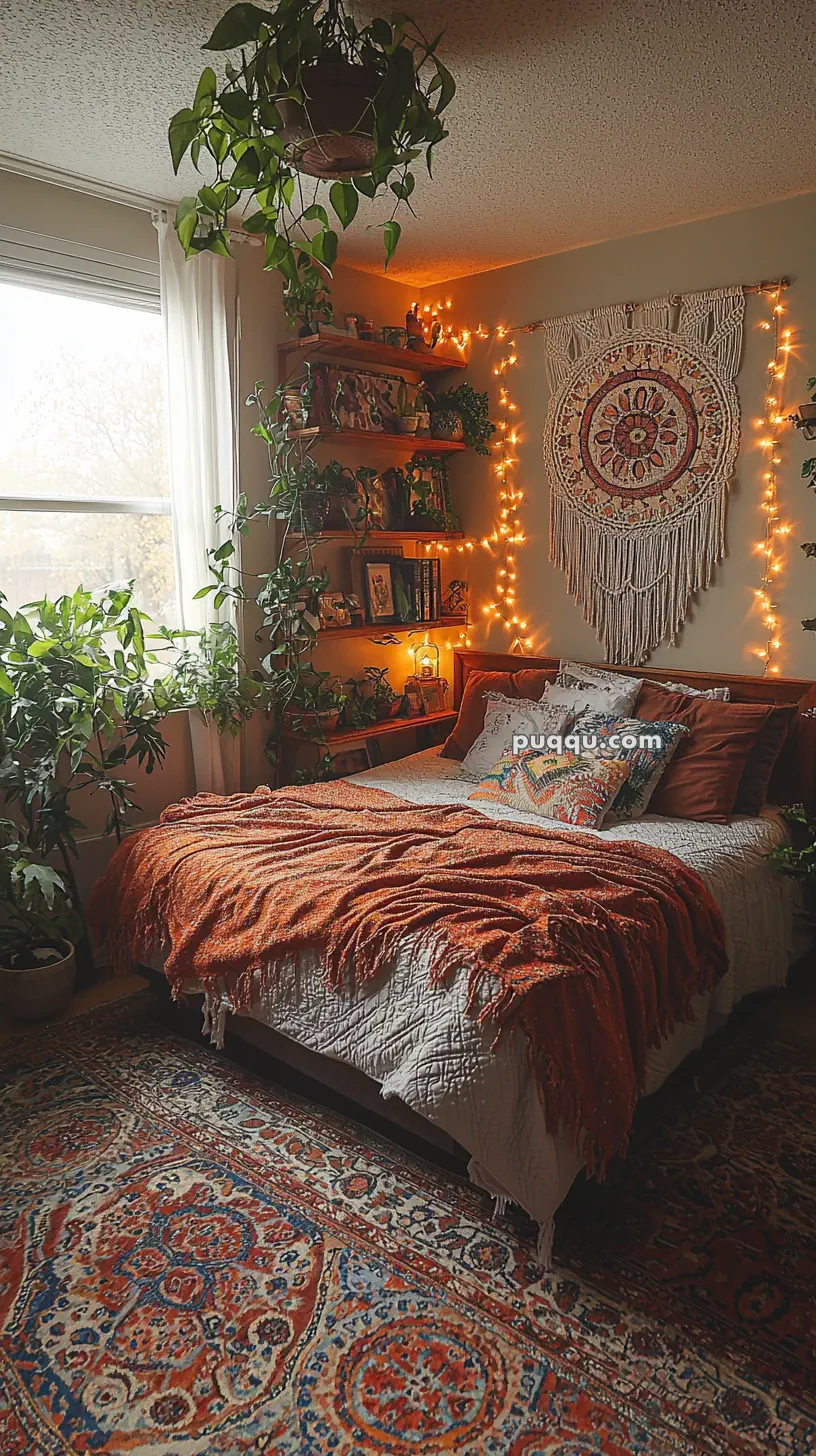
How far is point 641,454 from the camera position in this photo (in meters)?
3.78

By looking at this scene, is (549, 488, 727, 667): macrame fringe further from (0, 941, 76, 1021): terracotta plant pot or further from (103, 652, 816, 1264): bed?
(0, 941, 76, 1021): terracotta plant pot

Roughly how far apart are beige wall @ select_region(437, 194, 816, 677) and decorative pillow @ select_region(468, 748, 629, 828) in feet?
2.68

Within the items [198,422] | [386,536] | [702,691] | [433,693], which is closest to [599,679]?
[702,691]

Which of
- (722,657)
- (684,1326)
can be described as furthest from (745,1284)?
(722,657)

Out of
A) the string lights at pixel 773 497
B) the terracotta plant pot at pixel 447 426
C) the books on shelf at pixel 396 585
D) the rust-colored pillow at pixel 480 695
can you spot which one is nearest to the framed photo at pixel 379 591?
the books on shelf at pixel 396 585

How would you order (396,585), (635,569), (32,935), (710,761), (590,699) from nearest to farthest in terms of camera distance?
(32,935) → (710,761) → (590,699) → (635,569) → (396,585)

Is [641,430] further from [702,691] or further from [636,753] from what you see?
[636,753]

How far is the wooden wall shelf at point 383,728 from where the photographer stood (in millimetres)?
3830

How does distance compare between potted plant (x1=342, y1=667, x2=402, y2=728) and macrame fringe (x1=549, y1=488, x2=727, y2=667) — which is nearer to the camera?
macrame fringe (x1=549, y1=488, x2=727, y2=667)

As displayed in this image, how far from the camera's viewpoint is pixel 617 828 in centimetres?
310

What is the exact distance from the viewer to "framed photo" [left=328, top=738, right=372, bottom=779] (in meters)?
4.09

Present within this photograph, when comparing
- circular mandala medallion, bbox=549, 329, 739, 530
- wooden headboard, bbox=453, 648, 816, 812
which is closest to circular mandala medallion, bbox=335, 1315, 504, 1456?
wooden headboard, bbox=453, 648, 816, 812

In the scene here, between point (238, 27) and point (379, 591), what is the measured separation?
2.38m

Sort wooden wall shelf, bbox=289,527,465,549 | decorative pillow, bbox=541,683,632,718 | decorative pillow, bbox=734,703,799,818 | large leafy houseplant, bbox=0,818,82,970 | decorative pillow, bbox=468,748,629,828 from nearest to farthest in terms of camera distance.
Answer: large leafy houseplant, bbox=0,818,82,970
decorative pillow, bbox=468,748,629,828
decorative pillow, bbox=734,703,799,818
decorative pillow, bbox=541,683,632,718
wooden wall shelf, bbox=289,527,465,549
